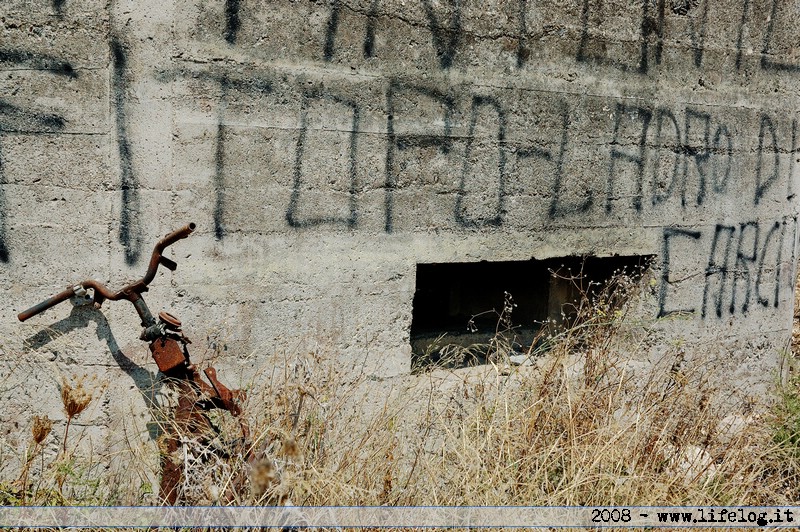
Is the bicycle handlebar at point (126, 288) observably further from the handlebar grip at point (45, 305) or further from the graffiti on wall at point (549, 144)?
the graffiti on wall at point (549, 144)

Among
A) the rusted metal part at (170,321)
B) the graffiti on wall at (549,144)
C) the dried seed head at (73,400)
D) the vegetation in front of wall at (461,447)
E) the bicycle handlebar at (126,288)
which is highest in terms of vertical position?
the graffiti on wall at (549,144)

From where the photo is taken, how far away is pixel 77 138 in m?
2.82

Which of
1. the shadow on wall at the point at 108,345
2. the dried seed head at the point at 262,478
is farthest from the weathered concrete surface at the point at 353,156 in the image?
the dried seed head at the point at 262,478

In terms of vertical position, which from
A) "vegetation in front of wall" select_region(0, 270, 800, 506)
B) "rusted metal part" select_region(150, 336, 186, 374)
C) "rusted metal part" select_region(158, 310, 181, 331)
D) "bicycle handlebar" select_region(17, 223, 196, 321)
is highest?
"bicycle handlebar" select_region(17, 223, 196, 321)

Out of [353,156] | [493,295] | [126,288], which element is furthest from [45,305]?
[493,295]

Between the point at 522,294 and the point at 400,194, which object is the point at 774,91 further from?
the point at 400,194

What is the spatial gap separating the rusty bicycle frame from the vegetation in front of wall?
65mm

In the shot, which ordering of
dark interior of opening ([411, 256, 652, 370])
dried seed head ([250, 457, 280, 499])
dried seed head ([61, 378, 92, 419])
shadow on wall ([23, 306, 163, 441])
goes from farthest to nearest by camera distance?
dark interior of opening ([411, 256, 652, 370]) < shadow on wall ([23, 306, 163, 441]) < dried seed head ([61, 378, 92, 419]) < dried seed head ([250, 457, 280, 499])

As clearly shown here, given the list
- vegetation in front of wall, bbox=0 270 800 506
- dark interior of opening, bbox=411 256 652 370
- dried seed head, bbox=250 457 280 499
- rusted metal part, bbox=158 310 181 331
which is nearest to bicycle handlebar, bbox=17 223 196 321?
rusted metal part, bbox=158 310 181 331

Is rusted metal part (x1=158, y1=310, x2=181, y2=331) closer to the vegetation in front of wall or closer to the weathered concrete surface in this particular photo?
the weathered concrete surface

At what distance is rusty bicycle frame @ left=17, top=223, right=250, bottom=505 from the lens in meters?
2.76

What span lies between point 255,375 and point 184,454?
548 mm

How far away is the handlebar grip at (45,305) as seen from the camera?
110 inches

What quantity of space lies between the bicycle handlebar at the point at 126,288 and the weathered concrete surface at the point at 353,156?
72 mm
